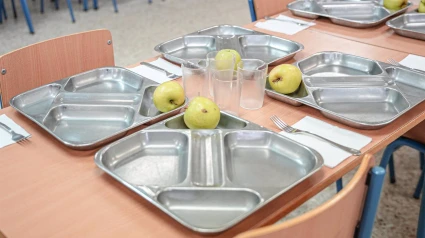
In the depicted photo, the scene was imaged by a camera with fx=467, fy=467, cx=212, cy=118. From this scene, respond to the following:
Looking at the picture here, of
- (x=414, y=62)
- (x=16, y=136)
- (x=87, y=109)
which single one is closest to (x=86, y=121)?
(x=87, y=109)

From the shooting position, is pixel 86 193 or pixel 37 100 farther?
pixel 37 100

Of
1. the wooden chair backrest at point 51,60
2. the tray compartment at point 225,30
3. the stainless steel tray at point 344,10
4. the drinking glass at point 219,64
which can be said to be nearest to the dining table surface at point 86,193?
the drinking glass at point 219,64

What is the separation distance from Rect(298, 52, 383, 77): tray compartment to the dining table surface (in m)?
0.27

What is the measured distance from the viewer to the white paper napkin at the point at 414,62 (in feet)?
4.93

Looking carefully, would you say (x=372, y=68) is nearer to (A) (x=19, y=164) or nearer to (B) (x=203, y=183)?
(B) (x=203, y=183)

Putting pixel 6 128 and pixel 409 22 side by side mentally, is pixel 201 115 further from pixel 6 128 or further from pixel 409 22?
pixel 409 22

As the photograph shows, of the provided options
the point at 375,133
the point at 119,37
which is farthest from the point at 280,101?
the point at 119,37

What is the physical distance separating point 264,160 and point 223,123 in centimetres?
18

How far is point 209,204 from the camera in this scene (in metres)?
0.89

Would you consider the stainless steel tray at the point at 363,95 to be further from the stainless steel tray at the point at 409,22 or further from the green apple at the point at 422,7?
the green apple at the point at 422,7

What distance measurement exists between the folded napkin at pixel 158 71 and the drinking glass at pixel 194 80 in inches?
5.6

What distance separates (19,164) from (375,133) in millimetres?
833

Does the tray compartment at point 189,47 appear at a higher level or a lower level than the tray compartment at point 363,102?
higher

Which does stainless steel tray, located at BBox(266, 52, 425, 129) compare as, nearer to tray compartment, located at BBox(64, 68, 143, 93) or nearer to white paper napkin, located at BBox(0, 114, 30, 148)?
tray compartment, located at BBox(64, 68, 143, 93)
